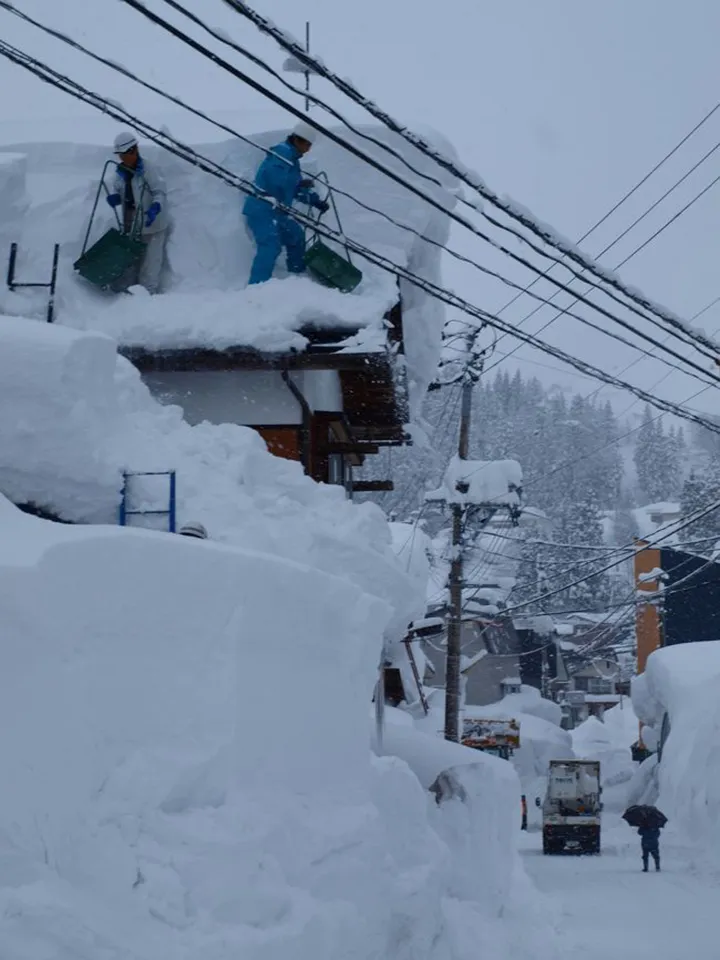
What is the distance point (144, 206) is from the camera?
13.4 meters

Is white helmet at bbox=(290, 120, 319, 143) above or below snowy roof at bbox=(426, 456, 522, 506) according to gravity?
above

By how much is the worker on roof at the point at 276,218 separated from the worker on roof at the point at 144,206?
1249 mm

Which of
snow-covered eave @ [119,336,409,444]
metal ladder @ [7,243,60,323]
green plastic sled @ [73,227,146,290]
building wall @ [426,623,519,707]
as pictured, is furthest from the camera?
building wall @ [426,623,519,707]

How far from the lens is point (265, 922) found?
212 inches

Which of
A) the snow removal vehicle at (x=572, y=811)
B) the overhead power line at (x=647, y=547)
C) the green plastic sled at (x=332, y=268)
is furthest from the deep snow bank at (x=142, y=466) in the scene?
the snow removal vehicle at (x=572, y=811)

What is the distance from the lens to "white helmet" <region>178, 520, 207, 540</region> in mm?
7543

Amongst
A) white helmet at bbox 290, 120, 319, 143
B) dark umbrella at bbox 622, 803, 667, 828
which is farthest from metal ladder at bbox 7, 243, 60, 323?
dark umbrella at bbox 622, 803, 667, 828

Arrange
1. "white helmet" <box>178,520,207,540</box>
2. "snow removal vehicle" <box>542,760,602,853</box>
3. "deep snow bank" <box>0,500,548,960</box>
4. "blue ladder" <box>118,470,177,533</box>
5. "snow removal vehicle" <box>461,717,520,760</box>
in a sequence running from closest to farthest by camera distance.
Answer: "deep snow bank" <box>0,500,548,960</box> → "white helmet" <box>178,520,207,540</box> → "blue ladder" <box>118,470,177,533</box> → "snow removal vehicle" <box>542,760,602,853</box> → "snow removal vehicle" <box>461,717,520,760</box>

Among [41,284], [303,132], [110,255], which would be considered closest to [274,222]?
[303,132]

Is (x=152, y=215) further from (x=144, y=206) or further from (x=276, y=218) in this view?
(x=276, y=218)

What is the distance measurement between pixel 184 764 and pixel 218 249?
909 centimetres

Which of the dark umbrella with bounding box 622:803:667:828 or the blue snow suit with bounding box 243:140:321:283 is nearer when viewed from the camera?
the blue snow suit with bounding box 243:140:321:283

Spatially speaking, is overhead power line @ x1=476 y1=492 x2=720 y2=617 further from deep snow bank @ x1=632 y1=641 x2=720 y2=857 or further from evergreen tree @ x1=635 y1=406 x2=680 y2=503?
evergreen tree @ x1=635 y1=406 x2=680 y2=503

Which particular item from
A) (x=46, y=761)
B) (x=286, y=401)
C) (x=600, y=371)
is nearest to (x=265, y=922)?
(x=46, y=761)
